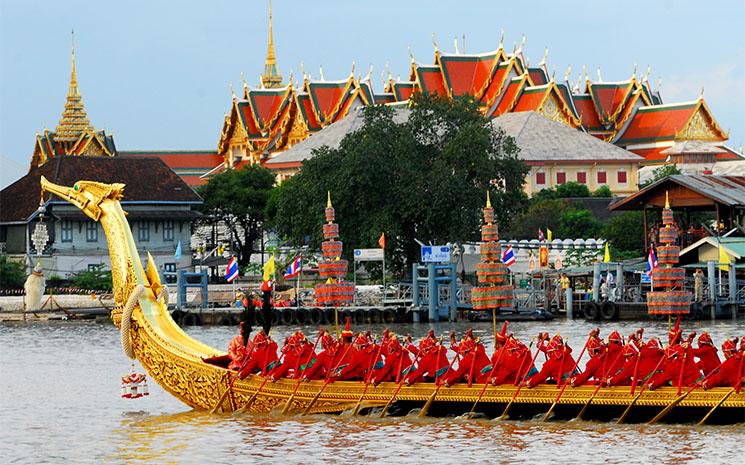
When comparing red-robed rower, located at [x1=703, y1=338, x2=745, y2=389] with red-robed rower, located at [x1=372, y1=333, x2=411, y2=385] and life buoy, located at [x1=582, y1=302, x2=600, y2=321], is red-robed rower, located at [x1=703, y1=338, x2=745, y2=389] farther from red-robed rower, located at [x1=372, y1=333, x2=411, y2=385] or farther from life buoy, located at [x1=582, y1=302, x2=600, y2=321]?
life buoy, located at [x1=582, y1=302, x2=600, y2=321]

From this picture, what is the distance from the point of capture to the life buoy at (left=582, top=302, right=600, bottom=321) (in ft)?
143

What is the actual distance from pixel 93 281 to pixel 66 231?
4.94 metres

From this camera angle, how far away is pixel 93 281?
2104 inches

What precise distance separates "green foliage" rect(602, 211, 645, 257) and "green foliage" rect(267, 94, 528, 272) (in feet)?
16.4

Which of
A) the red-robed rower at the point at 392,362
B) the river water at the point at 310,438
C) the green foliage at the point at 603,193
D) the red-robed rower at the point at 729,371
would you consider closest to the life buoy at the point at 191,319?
the river water at the point at 310,438

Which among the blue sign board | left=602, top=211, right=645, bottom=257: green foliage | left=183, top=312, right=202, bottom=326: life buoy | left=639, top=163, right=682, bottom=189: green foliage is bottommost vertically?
left=183, top=312, right=202, bottom=326: life buoy

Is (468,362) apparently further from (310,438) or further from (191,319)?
(191,319)

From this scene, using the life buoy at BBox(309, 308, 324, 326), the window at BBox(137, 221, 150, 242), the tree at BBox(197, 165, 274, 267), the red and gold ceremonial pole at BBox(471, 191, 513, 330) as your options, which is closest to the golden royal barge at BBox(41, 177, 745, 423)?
the red and gold ceremonial pole at BBox(471, 191, 513, 330)

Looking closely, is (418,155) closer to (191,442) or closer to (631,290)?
(631,290)

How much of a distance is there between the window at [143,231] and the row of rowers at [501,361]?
121ft

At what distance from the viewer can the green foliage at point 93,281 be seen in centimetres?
5325

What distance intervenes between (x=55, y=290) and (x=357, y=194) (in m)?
10.3

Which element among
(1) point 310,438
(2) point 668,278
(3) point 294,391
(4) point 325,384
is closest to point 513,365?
(4) point 325,384

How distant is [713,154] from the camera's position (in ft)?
267
